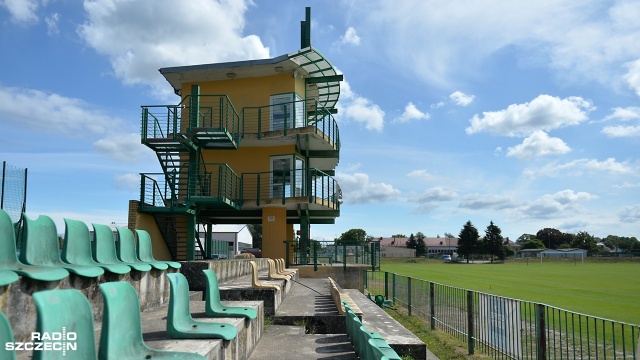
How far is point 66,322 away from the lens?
9.14 feet

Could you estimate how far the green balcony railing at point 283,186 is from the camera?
73.4ft

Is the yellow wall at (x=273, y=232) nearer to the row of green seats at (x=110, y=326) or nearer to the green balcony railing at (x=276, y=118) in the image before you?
the green balcony railing at (x=276, y=118)

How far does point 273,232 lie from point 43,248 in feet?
58.7

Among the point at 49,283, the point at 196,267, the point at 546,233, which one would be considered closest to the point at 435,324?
the point at 196,267

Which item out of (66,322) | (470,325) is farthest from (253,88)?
(66,322)

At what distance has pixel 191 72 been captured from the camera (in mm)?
23781

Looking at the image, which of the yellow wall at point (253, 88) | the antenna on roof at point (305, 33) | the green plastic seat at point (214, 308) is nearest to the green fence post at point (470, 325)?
the green plastic seat at point (214, 308)

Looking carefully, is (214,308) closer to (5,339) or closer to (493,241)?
(5,339)

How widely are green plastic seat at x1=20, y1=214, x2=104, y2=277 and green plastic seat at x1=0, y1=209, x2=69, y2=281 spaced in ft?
0.60

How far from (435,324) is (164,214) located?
1034 centimetres

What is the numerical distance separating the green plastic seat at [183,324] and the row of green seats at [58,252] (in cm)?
95

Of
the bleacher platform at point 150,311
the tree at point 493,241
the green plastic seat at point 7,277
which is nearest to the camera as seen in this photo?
the bleacher platform at point 150,311

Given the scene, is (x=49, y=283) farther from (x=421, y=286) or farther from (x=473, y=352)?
(x=421, y=286)

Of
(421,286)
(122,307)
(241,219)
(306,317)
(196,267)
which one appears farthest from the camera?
(241,219)
